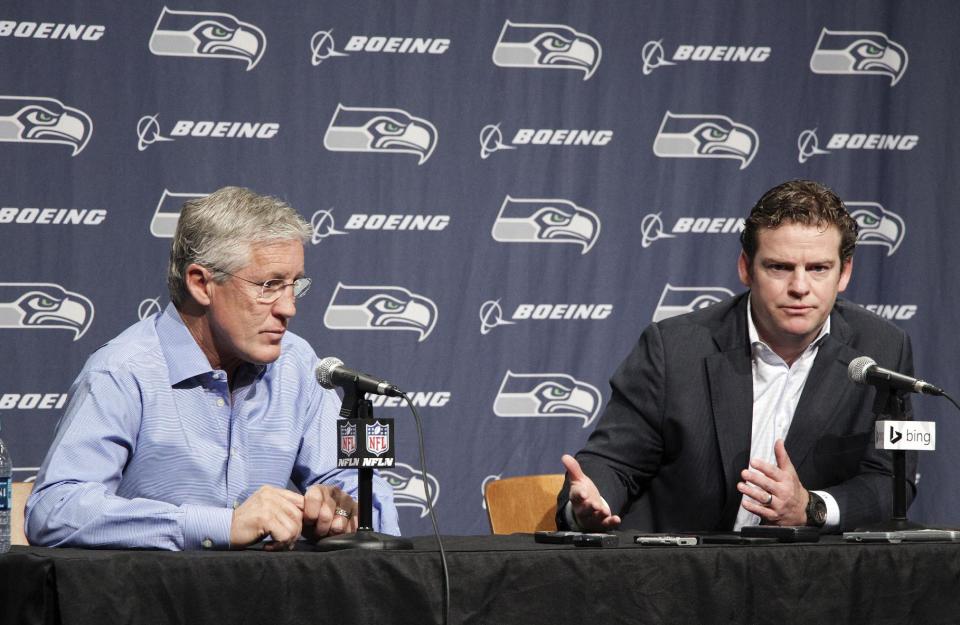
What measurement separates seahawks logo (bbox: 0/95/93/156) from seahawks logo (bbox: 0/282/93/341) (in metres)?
0.54

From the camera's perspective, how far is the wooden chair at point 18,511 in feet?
8.91

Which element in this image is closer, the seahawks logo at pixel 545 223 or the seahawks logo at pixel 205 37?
the seahawks logo at pixel 205 37

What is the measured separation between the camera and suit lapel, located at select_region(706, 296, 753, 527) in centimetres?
271

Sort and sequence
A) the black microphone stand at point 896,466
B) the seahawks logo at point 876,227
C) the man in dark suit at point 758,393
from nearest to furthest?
the black microphone stand at point 896,466
the man in dark suit at point 758,393
the seahawks logo at point 876,227

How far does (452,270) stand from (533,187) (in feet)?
1.58

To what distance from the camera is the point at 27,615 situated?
5.37 ft

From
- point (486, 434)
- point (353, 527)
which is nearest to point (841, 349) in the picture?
point (353, 527)

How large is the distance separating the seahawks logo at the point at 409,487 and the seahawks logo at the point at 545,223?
1003 mm

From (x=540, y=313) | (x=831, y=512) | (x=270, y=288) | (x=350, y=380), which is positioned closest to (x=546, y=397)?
(x=540, y=313)

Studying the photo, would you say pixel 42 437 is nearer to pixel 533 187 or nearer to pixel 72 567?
pixel 533 187

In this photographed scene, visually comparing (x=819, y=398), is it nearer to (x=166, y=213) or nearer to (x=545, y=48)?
(x=545, y=48)

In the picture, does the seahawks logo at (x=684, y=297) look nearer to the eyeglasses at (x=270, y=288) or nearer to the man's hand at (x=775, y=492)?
the man's hand at (x=775, y=492)

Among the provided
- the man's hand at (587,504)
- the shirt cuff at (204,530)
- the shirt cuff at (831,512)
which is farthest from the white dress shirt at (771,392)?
the shirt cuff at (204,530)

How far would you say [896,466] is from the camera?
7.37 ft
